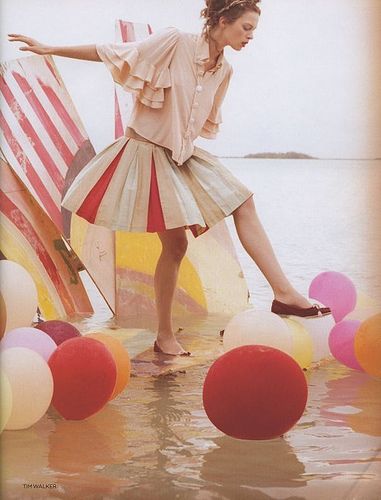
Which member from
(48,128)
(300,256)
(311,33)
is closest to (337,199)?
(300,256)

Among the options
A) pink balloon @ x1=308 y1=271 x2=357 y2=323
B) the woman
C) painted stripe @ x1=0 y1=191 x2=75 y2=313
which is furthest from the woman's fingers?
pink balloon @ x1=308 y1=271 x2=357 y2=323

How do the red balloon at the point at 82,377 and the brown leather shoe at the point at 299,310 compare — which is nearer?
the red balloon at the point at 82,377

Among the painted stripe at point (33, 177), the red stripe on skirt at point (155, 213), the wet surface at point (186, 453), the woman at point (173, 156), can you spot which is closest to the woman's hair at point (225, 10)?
the woman at point (173, 156)

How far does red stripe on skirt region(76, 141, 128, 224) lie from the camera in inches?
80.8

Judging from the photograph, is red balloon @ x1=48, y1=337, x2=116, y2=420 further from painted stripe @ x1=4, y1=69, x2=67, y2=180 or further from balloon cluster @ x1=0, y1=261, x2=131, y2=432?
painted stripe @ x1=4, y1=69, x2=67, y2=180

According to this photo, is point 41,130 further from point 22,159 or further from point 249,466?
point 249,466

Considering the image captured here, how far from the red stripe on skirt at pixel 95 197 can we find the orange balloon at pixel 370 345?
66 cm

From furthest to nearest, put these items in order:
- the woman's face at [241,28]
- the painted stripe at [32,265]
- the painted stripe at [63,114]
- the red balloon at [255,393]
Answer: the painted stripe at [63,114] < the painted stripe at [32,265] < the woman's face at [241,28] < the red balloon at [255,393]

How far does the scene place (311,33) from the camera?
2.76m

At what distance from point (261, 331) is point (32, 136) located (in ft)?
3.57

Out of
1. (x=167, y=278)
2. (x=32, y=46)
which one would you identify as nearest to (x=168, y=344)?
(x=167, y=278)

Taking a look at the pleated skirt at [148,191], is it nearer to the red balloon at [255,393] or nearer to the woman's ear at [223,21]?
the woman's ear at [223,21]

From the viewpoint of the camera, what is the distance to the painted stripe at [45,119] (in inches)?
101

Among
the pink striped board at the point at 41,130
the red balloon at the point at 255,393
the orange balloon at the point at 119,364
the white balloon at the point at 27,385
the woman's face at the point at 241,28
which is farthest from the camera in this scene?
the pink striped board at the point at 41,130
